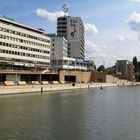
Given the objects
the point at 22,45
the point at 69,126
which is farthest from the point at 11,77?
the point at 69,126

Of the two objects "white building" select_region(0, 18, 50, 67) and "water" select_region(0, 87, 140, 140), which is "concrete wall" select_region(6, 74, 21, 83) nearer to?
"white building" select_region(0, 18, 50, 67)

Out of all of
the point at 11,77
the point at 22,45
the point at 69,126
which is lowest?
the point at 69,126

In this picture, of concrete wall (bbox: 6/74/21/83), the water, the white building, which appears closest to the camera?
the water

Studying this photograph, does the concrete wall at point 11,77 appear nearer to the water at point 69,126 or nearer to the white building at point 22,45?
the white building at point 22,45

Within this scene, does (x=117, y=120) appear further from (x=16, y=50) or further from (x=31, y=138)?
(x=16, y=50)

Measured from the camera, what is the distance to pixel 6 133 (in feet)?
138

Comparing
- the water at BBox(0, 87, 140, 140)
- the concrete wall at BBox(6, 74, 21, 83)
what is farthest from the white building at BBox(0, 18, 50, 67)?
the water at BBox(0, 87, 140, 140)

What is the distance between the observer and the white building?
494 ft

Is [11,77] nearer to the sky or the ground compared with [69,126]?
nearer to the sky

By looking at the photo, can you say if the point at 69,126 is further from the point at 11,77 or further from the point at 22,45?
the point at 22,45

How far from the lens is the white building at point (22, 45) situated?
151 metres

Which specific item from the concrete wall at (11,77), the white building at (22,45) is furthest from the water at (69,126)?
the white building at (22,45)

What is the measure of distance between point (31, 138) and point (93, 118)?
57.0 ft

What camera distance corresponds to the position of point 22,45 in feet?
533
